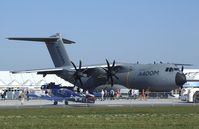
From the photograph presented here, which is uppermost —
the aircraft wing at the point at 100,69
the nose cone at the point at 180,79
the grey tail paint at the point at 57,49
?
the grey tail paint at the point at 57,49

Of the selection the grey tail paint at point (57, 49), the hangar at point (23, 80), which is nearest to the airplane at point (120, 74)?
the grey tail paint at point (57, 49)

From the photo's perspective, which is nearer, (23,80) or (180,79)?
(180,79)

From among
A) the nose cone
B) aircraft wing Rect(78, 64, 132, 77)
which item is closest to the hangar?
aircraft wing Rect(78, 64, 132, 77)

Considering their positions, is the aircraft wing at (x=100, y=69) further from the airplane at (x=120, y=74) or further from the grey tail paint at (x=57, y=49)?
the grey tail paint at (x=57, y=49)

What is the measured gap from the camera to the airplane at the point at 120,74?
67312 millimetres

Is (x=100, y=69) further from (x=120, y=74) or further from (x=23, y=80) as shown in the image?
(x=23, y=80)

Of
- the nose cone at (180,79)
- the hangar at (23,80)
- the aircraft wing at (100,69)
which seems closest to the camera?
the nose cone at (180,79)

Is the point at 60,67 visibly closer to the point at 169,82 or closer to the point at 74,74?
the point at 74,74

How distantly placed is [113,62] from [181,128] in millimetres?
50944

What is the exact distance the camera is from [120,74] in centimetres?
7188

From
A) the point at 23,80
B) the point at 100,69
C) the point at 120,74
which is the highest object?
the point at 23,80

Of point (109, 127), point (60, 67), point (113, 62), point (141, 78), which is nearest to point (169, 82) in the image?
point (141, 78)

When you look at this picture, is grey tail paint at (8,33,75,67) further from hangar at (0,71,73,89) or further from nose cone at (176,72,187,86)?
hangar at (0,71,73,89)

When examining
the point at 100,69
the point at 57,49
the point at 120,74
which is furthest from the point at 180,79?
the point at 57,49
